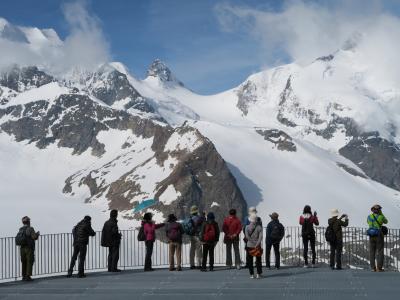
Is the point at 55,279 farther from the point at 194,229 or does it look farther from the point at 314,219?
the point at 314,219

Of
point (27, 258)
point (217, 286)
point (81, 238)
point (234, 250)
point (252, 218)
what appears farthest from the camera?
point (234, 250)

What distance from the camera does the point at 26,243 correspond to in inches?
1288

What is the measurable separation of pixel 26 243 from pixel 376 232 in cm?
1546

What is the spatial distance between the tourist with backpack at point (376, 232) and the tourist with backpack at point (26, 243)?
14.7m

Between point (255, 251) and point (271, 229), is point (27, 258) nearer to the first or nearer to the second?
point (255, 251)

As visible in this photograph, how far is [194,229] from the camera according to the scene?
3547 cm

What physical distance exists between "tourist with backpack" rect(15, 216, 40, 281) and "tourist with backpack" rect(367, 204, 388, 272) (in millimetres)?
14678

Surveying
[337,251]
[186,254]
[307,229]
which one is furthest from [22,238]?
[186,254]

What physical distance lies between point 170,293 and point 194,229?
7520 mm

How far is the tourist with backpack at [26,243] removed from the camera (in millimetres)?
32562

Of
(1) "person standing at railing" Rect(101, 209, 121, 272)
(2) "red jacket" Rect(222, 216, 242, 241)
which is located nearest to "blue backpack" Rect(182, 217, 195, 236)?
(2) "red jacket" Rect(222, 216, 242, 241)

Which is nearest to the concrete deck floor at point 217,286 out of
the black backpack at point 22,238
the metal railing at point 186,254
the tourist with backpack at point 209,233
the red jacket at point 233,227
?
the tourist with backpack at point 209,233

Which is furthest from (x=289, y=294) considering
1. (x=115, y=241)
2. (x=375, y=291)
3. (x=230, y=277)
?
(x=115, y=241)

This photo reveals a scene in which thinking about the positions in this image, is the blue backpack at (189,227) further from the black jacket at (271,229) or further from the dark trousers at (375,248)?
the dark trousers at (375,248)
